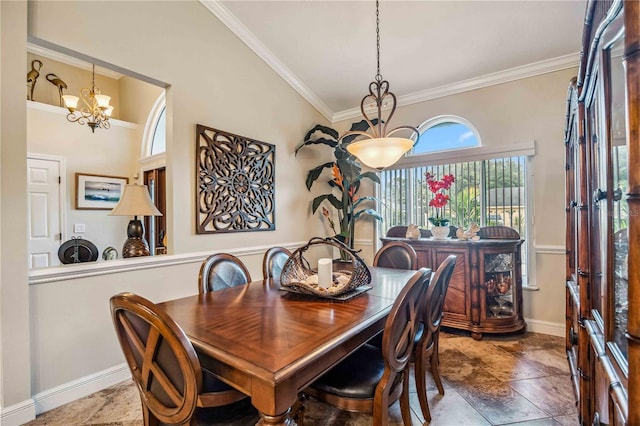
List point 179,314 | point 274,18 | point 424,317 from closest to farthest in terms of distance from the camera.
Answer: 1. point 179,314
2. point 424,317
3. point 274,18

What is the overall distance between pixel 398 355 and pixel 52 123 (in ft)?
17.6

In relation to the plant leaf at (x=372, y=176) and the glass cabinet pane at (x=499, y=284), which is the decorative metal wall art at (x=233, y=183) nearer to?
the plant leaf at (x=372, y=176)

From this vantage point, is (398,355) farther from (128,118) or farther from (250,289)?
(128,118)

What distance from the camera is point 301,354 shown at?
1.10m

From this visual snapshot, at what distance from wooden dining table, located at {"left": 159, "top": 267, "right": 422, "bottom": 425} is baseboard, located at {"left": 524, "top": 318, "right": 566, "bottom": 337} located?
232 centimetres

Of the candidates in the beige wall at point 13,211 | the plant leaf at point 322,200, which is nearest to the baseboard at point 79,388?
the beige wall at point 13,211

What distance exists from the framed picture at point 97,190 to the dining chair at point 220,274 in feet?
11.6

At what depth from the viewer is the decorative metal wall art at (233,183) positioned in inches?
120

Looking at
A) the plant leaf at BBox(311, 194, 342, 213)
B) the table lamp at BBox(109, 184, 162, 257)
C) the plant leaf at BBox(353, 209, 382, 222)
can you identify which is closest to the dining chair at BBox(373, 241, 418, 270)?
the plant leaf at BBox(353, 209, 382, 222)

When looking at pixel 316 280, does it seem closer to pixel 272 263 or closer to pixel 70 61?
pixel 272 263

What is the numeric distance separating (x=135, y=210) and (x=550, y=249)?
13.2 ft

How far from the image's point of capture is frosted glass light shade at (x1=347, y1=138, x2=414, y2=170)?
83.0 inches

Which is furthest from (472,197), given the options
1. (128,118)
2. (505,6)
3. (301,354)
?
(128,118)

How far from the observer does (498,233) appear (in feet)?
10.8
